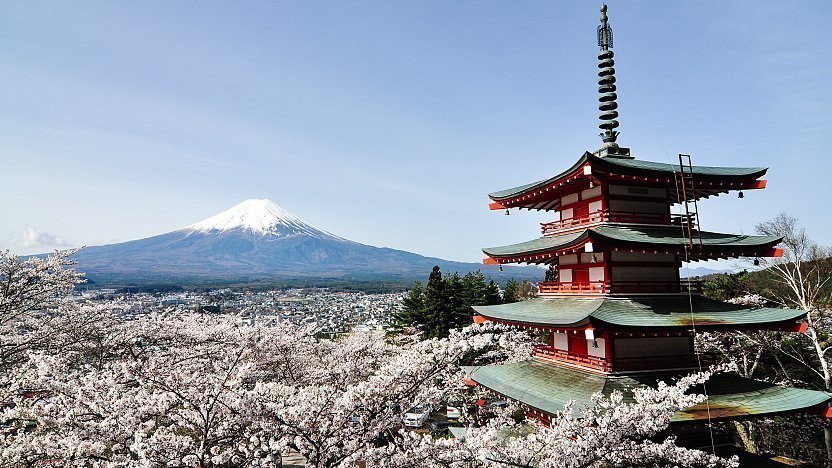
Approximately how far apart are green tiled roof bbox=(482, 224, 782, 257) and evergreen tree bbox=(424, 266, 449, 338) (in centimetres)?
2762

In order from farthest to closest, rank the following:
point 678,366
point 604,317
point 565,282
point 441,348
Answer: point 565,282 < point 678,366 < point 604,317 < point 441,348

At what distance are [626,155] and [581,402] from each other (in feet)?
25.7

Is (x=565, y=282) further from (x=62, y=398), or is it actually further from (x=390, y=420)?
(x=62, y=398)

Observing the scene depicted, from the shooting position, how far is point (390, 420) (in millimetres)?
8461

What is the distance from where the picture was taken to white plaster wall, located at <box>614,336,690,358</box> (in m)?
11.3

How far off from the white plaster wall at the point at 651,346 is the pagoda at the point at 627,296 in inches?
1.1

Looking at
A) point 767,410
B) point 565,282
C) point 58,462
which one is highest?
point 565,282

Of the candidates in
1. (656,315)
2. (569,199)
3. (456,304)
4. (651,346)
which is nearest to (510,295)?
(456,304)

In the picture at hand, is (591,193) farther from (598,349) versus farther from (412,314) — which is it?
(412,314)

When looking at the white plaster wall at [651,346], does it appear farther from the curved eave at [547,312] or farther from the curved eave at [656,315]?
the curved eave at [547,312]

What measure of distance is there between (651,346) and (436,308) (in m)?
30.0

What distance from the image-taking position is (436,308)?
134ft

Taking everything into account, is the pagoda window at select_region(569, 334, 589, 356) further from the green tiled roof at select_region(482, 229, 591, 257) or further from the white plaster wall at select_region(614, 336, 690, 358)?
the green tiled roof at select_region(482, 229, 591, 257)

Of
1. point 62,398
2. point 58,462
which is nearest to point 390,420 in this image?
point 62,398
